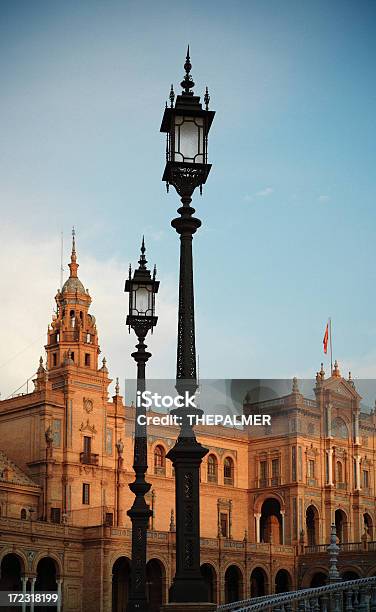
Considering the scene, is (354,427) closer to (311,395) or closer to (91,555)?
(311,395)

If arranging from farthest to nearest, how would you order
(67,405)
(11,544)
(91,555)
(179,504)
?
(67,405), (91,555), (11,544), (179,504)

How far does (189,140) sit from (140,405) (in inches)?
268

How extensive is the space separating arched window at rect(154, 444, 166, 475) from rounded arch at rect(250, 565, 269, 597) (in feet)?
30.3

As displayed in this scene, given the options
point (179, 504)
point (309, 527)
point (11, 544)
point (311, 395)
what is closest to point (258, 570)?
point (309, 527)

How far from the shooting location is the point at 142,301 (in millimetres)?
18672

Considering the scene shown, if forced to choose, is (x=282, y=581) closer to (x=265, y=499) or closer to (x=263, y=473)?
(x=265, y=499)

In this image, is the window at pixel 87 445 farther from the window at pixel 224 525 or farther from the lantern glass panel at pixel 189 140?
the lantern glass panel at pixel 189 140

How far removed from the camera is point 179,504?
11.8 meters

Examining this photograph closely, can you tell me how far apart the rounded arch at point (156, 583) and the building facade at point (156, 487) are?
9 centimetres

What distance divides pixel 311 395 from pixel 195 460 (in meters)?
66.5

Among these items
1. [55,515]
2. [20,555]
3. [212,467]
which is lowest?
[20,555]

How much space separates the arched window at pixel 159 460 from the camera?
69.1 metres

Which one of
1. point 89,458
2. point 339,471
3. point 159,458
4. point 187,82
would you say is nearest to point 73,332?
point 89,458

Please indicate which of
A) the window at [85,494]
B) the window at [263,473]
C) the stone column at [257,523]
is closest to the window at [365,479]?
the window at [263,473]
